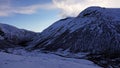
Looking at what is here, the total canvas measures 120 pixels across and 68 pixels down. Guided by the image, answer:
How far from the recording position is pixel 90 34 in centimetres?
6228

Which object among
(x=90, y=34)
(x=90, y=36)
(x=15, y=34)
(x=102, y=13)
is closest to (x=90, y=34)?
(x=90, y=34)

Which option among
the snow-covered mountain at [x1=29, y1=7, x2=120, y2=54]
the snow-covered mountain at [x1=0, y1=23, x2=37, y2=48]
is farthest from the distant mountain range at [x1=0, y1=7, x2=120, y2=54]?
the snow-covered mountain at [x1=0, y1=23, x2=37, y2=48]

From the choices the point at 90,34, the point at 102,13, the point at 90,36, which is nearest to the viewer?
the point at 90,36

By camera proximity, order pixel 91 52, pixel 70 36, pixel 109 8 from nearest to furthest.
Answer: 1. pixel 91 52
2. pixel 70 36
3. pixel 109 8

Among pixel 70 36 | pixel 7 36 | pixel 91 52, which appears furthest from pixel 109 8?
pixel 7 36

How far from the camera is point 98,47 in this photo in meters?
57.1

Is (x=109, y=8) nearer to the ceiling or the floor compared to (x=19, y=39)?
nearer to the ceiling

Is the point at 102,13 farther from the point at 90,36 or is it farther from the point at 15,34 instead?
the point at 15,34

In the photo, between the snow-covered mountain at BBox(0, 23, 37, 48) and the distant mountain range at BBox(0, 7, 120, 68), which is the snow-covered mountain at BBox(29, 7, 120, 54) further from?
the snow-covered mountain at BBox(0, 23, 37, 48)

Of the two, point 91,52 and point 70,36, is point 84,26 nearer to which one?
point 70,36

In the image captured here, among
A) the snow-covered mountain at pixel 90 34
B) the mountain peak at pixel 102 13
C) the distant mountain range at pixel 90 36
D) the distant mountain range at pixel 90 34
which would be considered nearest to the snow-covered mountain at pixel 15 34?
the distant mountain range at pixel 90 34

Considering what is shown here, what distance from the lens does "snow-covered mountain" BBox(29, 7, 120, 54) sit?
57.2 m

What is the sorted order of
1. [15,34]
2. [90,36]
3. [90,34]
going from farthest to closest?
[15,34]
[90,34]
[90,36]

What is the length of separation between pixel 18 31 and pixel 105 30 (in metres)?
45.8
